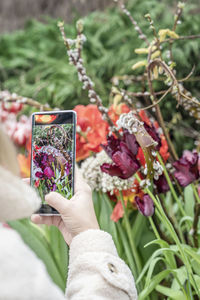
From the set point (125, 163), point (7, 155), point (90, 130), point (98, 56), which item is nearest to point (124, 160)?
point (125, 163)

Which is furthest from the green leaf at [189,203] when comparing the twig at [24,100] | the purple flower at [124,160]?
the twig at [24,100]

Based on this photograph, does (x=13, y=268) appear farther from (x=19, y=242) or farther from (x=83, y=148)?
(x=83, y=148)

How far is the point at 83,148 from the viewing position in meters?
1.05

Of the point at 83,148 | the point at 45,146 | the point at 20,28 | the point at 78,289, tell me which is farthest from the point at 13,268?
the point at 20,28

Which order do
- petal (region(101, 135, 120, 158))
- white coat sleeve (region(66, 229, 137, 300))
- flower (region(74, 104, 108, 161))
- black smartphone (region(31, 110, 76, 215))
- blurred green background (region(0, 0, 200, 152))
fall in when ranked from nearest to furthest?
white coat sleeve (region(66, 229, 137, 300))
black smartphone (region(31, 110, 76, 215))
petal (region(101, 135, 120, 158))
flower (region(74, 104, 108, 161))
blurred green background (region(0, 0, 200, 152))

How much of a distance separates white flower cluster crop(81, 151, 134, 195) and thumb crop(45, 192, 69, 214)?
209 millimetres

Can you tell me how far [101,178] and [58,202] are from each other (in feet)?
0.98

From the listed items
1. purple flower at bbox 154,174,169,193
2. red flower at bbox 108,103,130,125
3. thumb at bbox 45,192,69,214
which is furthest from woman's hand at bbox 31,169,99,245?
red flower at bbox 108,103,130,125

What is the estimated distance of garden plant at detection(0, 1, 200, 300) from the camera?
2.57ft

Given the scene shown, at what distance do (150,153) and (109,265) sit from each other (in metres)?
0.22

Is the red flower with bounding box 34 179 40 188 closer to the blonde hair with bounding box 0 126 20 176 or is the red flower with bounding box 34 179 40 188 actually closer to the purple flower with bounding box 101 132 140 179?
the purple flower with bounding box 101 132 140 179

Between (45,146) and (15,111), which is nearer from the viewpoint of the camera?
(45,146)

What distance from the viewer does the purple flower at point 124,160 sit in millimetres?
777

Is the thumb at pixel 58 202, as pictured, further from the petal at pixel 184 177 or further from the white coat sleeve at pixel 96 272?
the petal at pixel 184 177
